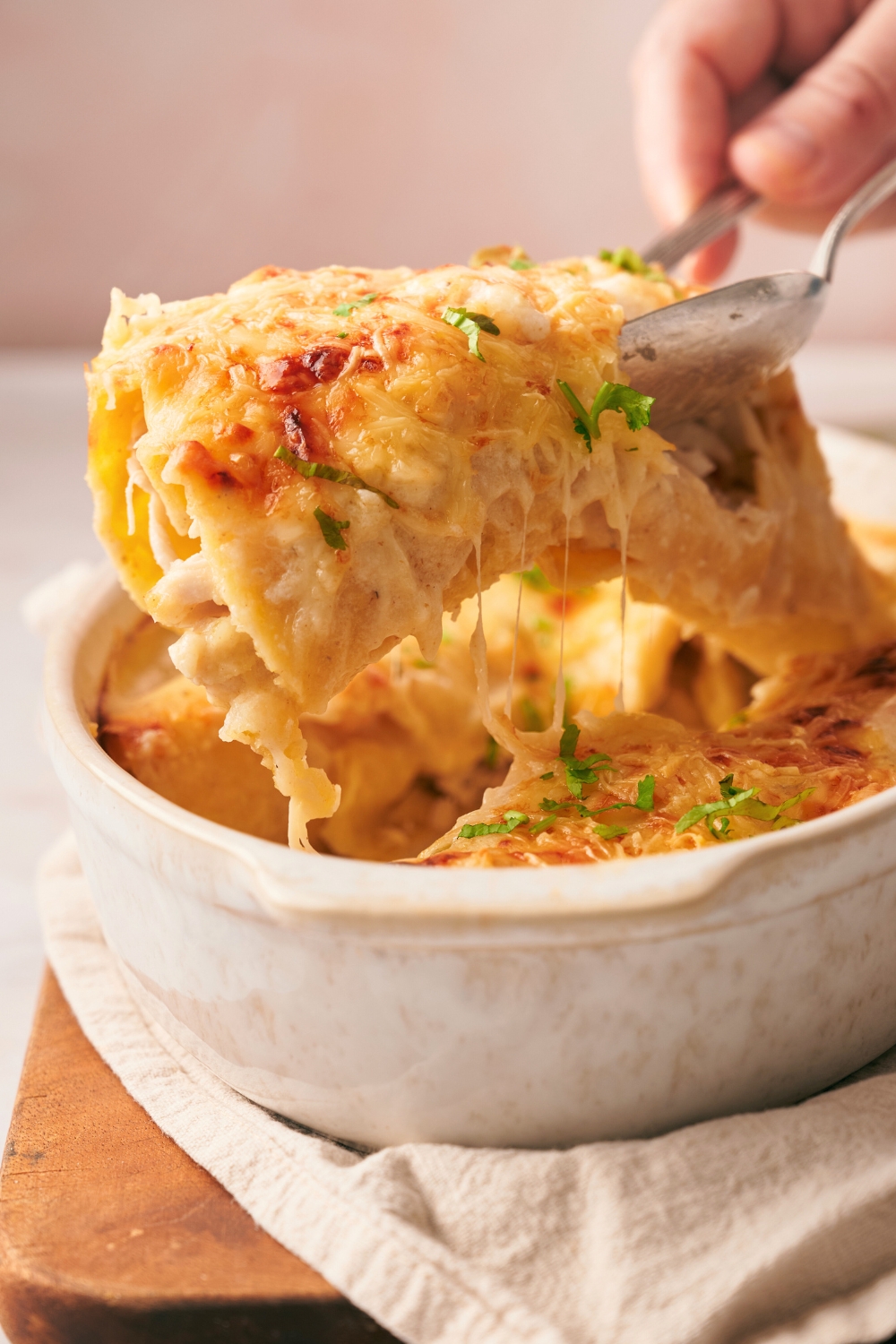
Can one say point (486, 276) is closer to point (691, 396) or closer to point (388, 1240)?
point (691, 396)

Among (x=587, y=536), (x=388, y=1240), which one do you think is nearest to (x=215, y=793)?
(x=587, y=536)

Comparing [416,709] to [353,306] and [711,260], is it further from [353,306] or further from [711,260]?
[711,260]

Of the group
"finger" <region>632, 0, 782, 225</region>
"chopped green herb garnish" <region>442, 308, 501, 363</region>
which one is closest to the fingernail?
"finger" <region>632, 0, 782, 225</region>

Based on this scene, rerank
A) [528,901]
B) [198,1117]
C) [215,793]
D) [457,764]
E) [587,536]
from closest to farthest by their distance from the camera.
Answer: [528,901] → [198,1117] → [587,536] → [215,793] → [457,764]

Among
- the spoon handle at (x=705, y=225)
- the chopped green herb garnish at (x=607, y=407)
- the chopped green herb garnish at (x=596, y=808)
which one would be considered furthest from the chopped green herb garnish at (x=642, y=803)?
the spoon handle at (x=705, y=225)

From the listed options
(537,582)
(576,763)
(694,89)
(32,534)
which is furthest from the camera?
(32,534)

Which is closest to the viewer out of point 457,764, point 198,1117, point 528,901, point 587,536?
point 528,901

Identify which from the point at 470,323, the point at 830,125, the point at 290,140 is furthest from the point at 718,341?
the point at 290,140
